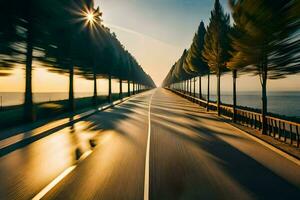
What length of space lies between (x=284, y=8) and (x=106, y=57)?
3418cm

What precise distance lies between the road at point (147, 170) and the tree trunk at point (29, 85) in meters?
5.95

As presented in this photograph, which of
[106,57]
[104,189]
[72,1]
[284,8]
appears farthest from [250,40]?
[106,57]

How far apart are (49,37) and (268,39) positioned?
1643 centimetres

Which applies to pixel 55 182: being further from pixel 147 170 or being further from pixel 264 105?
pixel 264 105

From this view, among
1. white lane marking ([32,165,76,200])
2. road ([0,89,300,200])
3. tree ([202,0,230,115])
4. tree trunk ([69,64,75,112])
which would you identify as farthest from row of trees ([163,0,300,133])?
tree trunk ([69,64,75,112])

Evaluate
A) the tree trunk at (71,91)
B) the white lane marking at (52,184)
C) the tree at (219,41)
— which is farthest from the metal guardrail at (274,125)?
the tree trunk at (71,91)

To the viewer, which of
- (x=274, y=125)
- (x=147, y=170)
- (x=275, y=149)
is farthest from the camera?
(x=274, y=125)

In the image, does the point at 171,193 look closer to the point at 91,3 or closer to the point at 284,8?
the point at 284,8

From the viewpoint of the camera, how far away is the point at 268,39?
13.2 meters

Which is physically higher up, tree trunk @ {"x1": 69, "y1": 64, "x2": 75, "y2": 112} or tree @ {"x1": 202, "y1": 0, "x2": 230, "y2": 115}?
tree @ {"x1": 202, "y1": 0, "x2": 230, "y2": 115}

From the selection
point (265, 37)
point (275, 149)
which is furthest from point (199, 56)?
point (275, 149)

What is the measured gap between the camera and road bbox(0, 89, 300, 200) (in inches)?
216

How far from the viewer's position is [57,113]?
21672mm

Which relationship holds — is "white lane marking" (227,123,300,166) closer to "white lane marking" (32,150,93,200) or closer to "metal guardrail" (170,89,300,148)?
"metal guardrail" (170,89,300,148)
